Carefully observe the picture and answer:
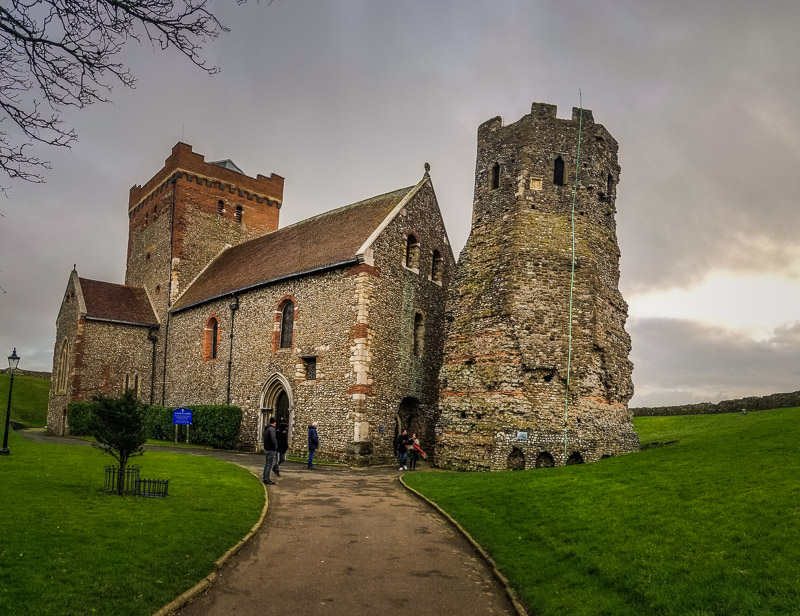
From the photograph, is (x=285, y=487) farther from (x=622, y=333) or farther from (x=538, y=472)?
(x=622, y=333)

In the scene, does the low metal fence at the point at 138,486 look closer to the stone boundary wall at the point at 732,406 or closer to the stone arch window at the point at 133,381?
the stone boundary wall at the point at 732,406

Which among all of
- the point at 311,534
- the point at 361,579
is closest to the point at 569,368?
the point at 311,534

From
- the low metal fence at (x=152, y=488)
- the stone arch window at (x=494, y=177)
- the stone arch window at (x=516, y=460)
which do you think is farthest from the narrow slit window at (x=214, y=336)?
the low metal fence at (x=152, y=488)

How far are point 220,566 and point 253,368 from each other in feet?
57.5

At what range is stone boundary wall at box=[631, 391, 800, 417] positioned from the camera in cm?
2502

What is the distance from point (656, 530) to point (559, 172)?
14290mm

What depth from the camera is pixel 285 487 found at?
51.1 feet

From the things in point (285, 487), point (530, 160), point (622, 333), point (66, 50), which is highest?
point (530, 160)

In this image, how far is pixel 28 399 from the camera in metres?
44.8

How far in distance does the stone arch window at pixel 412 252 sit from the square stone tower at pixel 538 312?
168 inches

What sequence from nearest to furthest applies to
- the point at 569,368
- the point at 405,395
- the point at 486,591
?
the point at 486,591, the point at 569,368, the point at 405,395

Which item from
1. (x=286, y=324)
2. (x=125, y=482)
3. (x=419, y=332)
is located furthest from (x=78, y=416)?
(x=125, y=482)

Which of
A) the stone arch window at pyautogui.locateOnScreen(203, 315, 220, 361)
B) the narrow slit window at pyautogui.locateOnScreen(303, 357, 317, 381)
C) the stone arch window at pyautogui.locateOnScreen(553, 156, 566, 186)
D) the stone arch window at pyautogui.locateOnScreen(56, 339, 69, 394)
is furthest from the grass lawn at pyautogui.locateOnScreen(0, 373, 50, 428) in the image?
the stone arch window at pyautogui.locateOnScreen(553, 156, 566, 186)

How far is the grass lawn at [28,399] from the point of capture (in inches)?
1629
